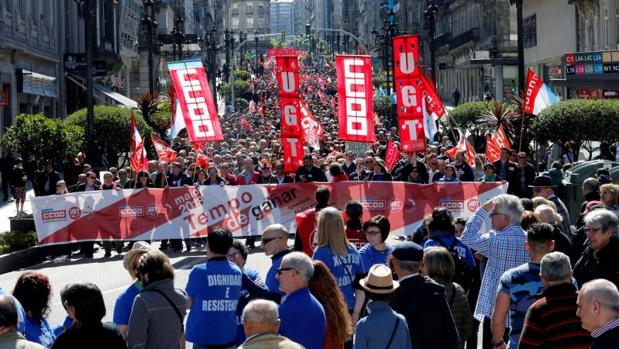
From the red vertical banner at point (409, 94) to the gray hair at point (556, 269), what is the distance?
13309mm

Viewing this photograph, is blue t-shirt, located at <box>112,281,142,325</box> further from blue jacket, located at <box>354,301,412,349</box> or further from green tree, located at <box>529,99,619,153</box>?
green tree, located at <box>529,99,619,153</box>

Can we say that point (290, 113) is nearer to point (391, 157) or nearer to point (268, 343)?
point (391, 157)

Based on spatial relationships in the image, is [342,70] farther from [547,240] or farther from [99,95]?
[99,95]

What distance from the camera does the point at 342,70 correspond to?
21.1m

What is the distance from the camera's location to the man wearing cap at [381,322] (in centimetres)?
678

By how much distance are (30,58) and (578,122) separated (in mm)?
25290

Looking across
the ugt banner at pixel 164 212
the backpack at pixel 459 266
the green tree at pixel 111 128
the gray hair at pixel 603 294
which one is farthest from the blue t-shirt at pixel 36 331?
the green tree at pixel 111 128

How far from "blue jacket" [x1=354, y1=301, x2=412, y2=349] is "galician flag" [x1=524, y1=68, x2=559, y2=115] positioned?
19.2 m

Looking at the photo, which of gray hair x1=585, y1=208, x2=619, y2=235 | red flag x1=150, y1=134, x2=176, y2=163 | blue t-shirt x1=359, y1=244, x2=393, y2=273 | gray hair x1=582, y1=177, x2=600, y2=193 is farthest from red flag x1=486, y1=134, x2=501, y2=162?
gray hair x1=585, y1=208, x2=619, y2=235

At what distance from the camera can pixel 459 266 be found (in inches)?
378

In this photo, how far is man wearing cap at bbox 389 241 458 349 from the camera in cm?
734

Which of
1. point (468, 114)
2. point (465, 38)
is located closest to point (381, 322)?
point (468, 114)

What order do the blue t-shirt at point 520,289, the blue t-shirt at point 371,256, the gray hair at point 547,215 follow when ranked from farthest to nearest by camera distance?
1. the gray hair at point 547,215
2. the blue t-shirt at point 371,256
3. the blue t-shirt at point 520,289

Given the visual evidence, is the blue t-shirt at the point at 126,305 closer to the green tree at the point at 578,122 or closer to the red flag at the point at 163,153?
the red flag at the point at 163,153
